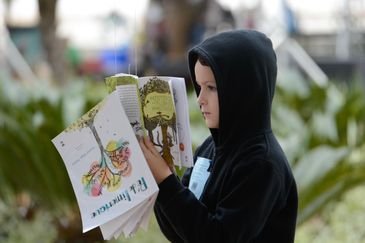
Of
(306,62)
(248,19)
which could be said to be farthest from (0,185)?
(248,19)

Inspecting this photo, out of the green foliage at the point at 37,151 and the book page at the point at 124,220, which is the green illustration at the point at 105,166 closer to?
the book page at the point at 124,220

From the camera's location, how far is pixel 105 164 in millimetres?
2201

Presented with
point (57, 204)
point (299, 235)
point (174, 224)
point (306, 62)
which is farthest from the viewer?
point (306, 62)

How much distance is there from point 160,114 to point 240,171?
0.26m

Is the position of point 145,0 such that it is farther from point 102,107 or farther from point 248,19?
point 102,107

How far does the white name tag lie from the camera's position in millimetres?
2303

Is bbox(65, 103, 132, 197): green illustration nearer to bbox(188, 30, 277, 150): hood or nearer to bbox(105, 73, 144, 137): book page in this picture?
bbox(105, 73, 144, 137): book page

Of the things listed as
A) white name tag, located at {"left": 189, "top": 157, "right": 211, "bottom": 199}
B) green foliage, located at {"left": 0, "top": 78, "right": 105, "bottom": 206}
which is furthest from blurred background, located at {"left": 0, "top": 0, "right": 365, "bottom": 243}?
white name tag, located at {"left": 189, "top": 157, "right": 211, "bottom": 199}

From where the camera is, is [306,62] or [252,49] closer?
[252,49]

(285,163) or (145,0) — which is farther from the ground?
(285,163)

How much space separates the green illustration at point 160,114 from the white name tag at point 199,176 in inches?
4.8

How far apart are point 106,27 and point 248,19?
555 cm

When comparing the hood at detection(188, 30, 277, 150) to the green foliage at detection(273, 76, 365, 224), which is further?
the green foliage at detection(273, 76, 365, 224)

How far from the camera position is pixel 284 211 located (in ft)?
7.34
